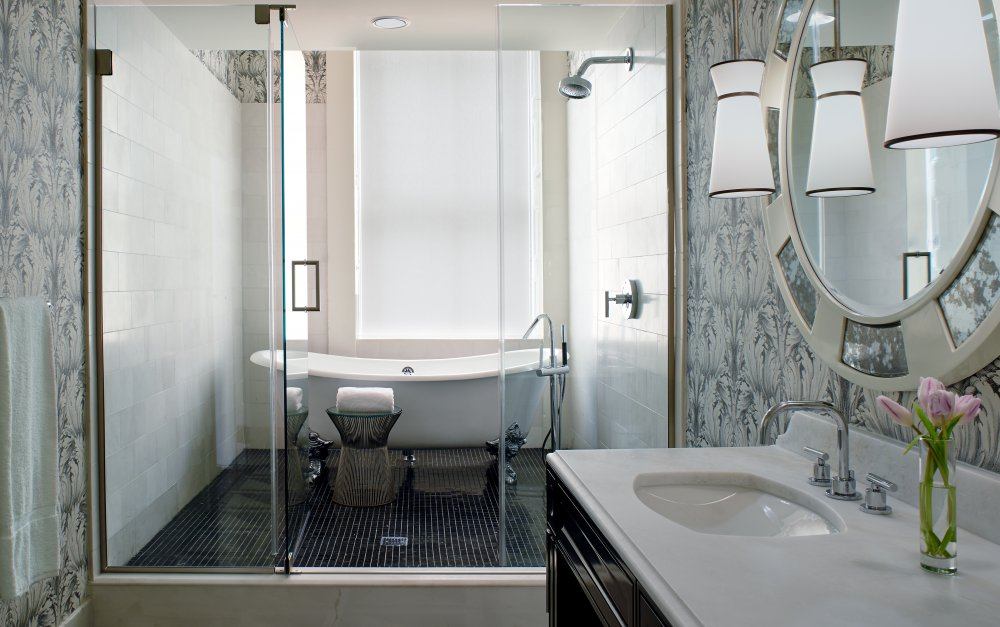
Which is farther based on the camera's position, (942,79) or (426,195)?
(426,195)

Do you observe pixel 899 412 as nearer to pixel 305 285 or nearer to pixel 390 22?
pixel 305 285

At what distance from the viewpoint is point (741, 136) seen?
1802 mm

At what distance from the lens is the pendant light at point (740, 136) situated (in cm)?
179

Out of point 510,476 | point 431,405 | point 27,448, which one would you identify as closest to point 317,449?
point 431,405

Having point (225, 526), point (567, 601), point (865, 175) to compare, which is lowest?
point (225, 526)

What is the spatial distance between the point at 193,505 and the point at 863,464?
2436mm

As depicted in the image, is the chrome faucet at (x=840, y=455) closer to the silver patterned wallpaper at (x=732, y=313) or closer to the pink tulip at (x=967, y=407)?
the silver patterned wallpaper at (x=732, y=313)

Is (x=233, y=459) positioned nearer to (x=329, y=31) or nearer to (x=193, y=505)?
(x=193, y=505)

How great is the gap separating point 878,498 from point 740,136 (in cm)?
93

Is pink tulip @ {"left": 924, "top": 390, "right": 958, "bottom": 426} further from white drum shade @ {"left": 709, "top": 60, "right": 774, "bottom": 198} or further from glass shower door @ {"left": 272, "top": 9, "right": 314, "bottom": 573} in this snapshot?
glass shower door @ {"left": 272, "top": 9, "right": 314, "bottom": 573}

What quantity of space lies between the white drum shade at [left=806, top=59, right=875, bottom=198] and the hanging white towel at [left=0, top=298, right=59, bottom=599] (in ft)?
6.80

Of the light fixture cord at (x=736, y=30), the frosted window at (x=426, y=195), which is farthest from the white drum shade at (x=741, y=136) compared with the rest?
the frosted window at (x=426, y=195)

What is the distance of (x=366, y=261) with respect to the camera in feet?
17.9

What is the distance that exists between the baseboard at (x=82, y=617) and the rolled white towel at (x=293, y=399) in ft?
3.28
